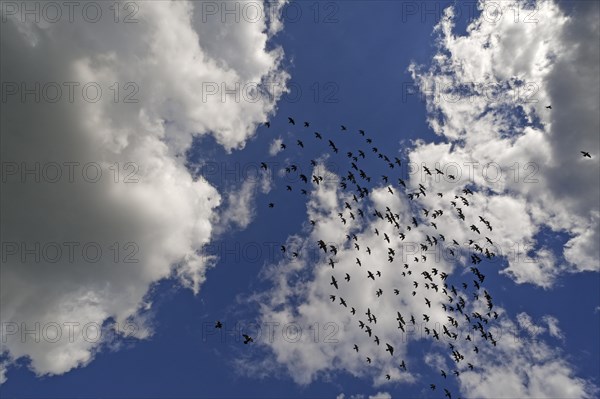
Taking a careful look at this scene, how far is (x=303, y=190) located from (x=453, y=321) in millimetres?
44355

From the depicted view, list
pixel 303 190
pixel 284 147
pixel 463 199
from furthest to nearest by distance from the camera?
1. pixel 463 199
2. pixel 303 190
3. pixel 284 147

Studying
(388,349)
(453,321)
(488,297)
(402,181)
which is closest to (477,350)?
(453,321)

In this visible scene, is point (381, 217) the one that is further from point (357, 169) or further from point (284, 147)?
point (284, 147)

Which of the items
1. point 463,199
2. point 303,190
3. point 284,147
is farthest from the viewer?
point 463,199

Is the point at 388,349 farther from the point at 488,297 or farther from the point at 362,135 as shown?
the point at 362,135

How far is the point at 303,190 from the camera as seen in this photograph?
8556cm

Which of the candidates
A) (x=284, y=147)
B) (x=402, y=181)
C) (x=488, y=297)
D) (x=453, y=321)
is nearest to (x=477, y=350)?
(x=453, y=321)

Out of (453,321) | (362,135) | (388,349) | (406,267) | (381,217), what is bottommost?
(388,349)

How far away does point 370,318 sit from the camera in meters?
90.2

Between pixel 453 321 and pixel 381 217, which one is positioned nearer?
pixel 381 217

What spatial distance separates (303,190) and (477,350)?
174 feet

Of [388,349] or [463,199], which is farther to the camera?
[463,199]

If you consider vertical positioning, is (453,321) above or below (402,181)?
below

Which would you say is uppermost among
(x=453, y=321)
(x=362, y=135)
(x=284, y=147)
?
(x=362, y=135)
